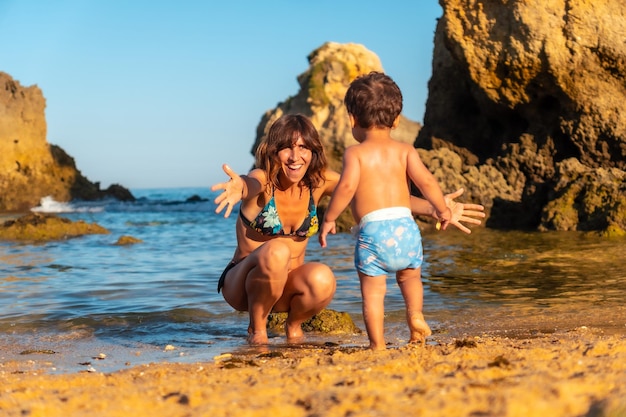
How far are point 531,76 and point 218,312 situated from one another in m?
10.7

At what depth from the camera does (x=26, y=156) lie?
35188 mm

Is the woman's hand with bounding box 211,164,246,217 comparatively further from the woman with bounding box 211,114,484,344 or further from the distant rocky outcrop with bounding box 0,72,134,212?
the distant rocky outcrop with bounding box 0,72,134,212

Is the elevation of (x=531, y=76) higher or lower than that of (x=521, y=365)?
higher

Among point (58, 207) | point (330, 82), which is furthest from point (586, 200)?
point (58, 207)

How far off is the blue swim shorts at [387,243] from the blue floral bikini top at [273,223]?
79 centimetres

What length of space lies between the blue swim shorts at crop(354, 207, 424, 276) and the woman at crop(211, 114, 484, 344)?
539 mm

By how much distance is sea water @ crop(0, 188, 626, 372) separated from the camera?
539 centimetres

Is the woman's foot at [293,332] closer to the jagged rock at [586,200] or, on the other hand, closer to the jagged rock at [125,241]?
the jagged rock at [586,200]

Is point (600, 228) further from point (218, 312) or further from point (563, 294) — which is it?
point (218, 312)

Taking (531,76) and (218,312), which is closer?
(218,312)

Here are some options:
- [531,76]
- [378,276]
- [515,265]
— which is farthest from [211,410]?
[531,76]

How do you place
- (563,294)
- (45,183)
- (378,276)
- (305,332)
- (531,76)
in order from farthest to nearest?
(45,183)
(531,76)
(563,294)
(305,332)
(378,276)

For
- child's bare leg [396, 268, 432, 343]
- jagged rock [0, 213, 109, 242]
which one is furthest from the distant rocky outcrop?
Answer: child's bare leg [396, 268, 432, 343]

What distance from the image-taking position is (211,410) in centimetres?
267
